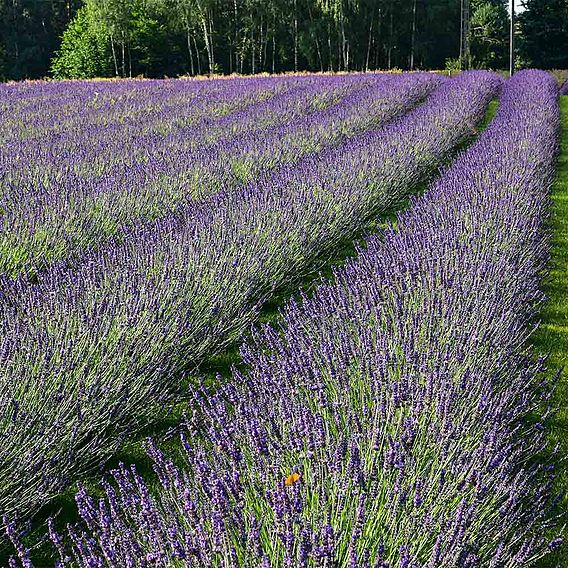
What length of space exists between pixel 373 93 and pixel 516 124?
5.65 metres

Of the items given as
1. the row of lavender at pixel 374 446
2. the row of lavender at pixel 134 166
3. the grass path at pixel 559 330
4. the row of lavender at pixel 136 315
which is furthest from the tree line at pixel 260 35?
the row of lavender at pixel 374 446

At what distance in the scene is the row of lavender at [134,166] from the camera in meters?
4.80

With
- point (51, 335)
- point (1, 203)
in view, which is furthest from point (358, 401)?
point (1, 203)

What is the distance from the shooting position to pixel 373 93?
14.5m

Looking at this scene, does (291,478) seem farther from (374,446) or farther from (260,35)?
(260,35)

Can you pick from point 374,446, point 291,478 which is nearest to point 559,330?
point 374,446

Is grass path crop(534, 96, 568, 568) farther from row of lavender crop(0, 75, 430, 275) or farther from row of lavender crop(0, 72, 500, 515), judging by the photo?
row of lavender crop(0, 75, 430, 275)

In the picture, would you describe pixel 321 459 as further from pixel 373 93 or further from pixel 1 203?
pixel 373 93

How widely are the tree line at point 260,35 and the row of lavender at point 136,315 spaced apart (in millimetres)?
28569

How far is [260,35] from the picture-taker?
39.6 meters

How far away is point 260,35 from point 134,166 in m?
34.8

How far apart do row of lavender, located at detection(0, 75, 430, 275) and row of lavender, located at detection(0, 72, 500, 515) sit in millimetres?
449

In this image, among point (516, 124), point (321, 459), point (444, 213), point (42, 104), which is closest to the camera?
point (321, 459)

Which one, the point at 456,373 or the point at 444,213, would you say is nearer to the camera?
the point at 456,373
